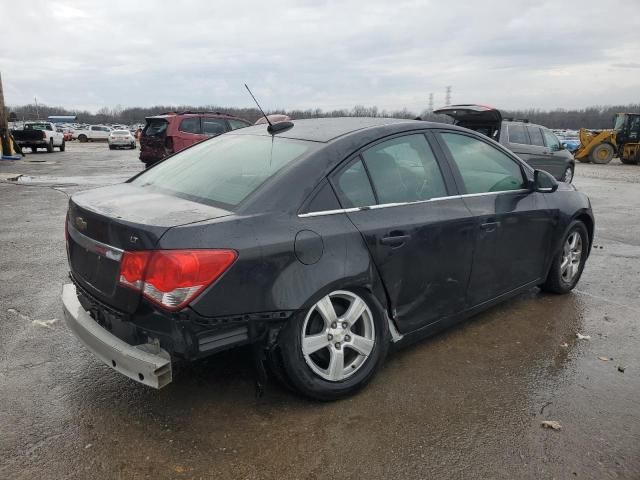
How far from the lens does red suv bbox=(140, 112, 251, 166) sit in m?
12.9

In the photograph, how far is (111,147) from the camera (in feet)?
117

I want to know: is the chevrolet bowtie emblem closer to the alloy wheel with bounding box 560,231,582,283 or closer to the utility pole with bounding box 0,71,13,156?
the alloy wheel with bounding box 560,231,582,283

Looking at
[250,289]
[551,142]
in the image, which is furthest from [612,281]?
[551,142]

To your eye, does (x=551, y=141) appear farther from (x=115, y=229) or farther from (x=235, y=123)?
(x=115, y=229)

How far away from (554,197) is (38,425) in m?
4.10

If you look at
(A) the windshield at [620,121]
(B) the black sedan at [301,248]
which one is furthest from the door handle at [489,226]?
(A) the windshield at [620,121]

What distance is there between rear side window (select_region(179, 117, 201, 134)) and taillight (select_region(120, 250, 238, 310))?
11.3 metres

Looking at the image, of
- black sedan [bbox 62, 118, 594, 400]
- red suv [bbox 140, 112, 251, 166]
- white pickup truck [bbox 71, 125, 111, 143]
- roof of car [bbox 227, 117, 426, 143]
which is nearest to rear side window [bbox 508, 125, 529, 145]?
red suv [bbox 140, 112, 251, 166]

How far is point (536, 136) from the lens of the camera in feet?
42.1

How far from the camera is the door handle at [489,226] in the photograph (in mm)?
3576

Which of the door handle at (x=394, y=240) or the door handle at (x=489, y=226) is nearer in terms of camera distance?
the door handle at (x=394, y=240)

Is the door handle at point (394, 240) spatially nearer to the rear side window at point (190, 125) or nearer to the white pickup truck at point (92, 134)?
the rear side window at point (190, 125)

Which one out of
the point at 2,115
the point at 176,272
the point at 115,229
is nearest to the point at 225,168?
the point at 115,229

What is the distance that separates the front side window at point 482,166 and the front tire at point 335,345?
1.30 metres
